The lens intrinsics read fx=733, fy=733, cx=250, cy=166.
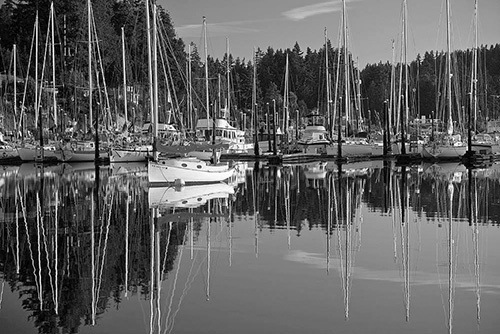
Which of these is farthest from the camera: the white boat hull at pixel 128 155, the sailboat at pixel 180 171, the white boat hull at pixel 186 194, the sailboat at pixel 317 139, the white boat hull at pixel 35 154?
the sailboat at pixel 317 139

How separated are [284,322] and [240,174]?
135 feet

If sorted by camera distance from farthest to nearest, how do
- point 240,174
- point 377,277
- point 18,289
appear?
1. point 240,174
2. point 377,277
3. point 18,289

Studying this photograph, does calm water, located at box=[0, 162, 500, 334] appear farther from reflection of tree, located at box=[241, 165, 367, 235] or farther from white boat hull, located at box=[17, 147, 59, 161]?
white boat hull, located at box=[17, 147, 59, 161]

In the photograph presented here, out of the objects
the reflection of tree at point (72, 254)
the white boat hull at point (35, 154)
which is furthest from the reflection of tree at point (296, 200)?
the white boat hull at point (35, 154)

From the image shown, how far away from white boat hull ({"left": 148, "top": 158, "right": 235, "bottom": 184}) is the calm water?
21.9ft

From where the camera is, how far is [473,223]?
2438 centimetres

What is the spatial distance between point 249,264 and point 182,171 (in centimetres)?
2417

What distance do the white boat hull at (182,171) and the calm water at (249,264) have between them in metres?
6.67

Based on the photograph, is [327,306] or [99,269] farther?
[99,269]

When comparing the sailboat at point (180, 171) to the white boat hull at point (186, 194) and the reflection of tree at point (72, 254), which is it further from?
the reflection of tree at point (72, 254)

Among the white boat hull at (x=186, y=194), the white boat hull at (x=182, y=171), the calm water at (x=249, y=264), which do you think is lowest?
the calm water at (x=249, y=264)

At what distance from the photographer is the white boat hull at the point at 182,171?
40.2 m

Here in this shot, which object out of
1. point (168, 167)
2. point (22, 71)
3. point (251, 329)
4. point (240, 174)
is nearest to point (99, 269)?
point (251, 329)

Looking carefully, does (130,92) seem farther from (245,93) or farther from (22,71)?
(245,93)
